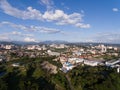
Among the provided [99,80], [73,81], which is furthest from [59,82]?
[99,80]

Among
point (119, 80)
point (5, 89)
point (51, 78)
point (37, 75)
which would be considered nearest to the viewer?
point (5, 89)

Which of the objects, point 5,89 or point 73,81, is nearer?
point 5,89

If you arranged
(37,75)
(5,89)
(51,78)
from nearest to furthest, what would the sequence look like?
(5,89), (51,78), (37,75)

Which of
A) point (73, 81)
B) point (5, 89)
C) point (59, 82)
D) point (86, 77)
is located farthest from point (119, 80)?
point (5, 89)

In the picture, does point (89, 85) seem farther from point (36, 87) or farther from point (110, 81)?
point (36, 87)

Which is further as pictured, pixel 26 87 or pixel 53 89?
pixel 53 89

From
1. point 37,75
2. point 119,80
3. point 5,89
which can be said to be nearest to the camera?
point 5,89

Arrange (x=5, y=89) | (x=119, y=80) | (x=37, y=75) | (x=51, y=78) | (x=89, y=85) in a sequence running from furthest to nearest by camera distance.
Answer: (x=37, y=75) → (x=51, y=78) → (x=119, y=80) → (x=89, y=85) → (x=5, y=89)

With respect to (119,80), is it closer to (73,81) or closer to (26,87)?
(73,81)
